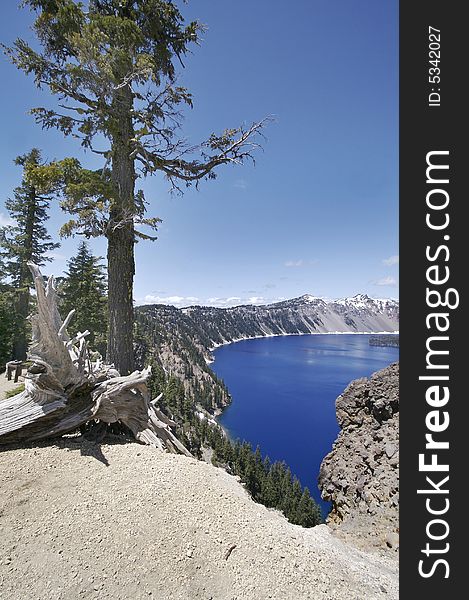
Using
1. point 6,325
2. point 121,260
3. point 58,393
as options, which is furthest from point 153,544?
point 6,325

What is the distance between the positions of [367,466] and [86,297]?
889 inches

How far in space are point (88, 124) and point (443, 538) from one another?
8.80 metres

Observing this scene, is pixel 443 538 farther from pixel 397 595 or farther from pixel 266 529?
pixel 266 529

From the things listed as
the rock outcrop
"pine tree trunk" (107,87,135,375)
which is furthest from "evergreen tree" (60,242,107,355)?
the rock outcrop

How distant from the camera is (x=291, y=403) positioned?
79.1 meters

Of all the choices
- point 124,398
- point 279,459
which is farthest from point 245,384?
point 124,398

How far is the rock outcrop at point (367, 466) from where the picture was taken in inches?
139

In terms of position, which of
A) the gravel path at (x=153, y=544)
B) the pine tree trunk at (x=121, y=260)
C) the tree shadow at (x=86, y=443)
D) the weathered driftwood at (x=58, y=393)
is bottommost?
the gravel path at (x=153, y=544)

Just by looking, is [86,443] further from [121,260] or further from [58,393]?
[121,260]

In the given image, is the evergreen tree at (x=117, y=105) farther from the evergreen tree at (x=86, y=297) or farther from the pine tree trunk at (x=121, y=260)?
the evergreen tree at (x=86, y=297)

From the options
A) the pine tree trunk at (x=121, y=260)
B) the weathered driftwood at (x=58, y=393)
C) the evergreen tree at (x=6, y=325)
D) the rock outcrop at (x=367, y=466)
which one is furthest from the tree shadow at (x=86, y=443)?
the evergreen tree at (x=6, y=325)

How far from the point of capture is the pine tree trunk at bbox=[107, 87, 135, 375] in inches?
248

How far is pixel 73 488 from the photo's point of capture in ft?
11.0

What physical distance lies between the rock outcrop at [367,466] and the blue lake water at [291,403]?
165ft
